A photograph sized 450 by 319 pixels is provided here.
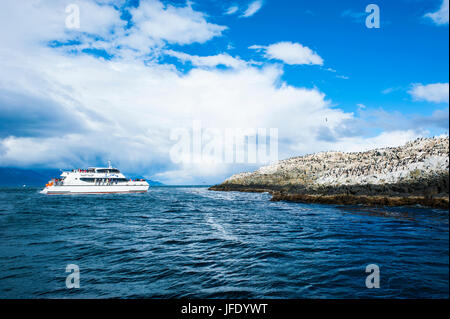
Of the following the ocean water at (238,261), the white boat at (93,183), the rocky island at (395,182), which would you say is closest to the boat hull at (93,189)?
the white boat at (93,183)

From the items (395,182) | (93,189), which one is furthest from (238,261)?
(93,189)

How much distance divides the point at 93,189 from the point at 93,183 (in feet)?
6.76

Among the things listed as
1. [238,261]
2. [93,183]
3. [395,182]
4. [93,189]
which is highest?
[395,182]

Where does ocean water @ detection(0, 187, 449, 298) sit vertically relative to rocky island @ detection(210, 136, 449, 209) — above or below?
below

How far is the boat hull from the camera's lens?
255 feet

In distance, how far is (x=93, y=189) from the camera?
8244cm

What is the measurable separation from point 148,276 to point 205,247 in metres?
4.84

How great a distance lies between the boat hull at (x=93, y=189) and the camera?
77625 millimetres

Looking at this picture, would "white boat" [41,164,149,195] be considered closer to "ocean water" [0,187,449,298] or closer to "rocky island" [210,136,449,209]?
"rocky island" [210,136,449,209]

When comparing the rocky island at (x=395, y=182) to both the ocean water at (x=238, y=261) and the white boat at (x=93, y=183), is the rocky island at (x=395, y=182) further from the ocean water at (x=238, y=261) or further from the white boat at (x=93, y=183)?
the white boat at (x=93, y=183)

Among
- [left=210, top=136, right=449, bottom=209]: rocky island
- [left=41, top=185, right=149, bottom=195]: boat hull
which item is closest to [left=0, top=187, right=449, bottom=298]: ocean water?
[left=210, top=136, right=449, bottom=209]: rocky island

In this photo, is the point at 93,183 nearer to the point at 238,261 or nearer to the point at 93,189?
the point at 93,189
